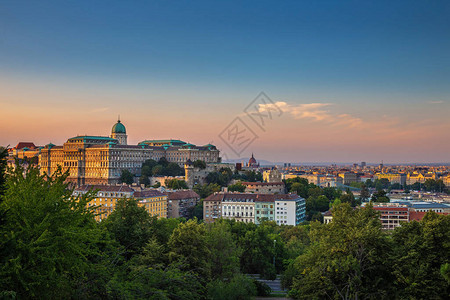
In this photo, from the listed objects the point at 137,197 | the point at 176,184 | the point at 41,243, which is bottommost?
the point at 137,197

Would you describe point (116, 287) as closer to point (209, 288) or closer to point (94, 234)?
point (94, 234)

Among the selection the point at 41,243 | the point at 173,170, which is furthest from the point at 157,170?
the point at 41,243

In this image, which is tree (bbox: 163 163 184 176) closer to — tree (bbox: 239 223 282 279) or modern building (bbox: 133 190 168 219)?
modern building (bbox: 133 190 168 219)

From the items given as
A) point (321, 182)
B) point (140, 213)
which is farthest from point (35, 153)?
point (140, 213)

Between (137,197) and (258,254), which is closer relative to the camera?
(258,254)

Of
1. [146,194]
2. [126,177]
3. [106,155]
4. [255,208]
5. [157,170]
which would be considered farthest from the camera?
[106,155]

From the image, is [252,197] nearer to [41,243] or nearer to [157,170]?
[157,170]

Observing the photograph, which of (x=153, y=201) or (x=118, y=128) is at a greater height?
(x=118, y=128)
